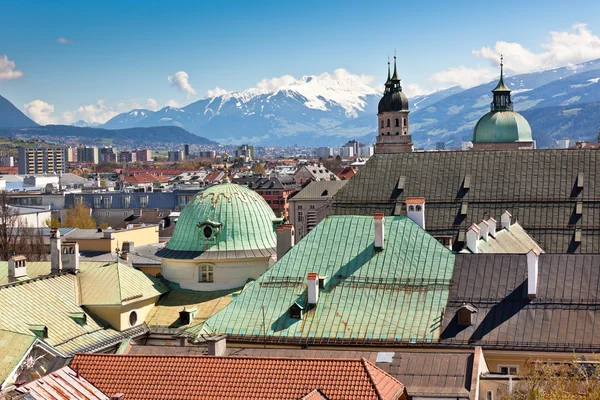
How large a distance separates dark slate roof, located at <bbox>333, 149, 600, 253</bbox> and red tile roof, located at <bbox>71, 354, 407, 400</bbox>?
3316 centimetres

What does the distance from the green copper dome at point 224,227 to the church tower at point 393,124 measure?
3657 inches

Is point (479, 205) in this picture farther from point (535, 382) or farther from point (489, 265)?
point (535, 382)

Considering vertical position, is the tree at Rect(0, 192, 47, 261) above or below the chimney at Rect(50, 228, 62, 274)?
below

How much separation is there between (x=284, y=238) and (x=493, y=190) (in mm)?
21829

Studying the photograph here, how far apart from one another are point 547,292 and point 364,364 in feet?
52.4

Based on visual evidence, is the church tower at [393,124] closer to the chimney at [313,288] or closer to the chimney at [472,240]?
the chimney at [472,240]

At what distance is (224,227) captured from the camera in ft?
201

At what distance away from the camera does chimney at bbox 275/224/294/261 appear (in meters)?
58.2

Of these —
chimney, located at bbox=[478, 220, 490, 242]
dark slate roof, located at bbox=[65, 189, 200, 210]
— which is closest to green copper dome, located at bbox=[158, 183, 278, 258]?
chimney, located at bbox=[478, 220, 490, 242]

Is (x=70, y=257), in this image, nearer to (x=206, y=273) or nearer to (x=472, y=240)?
(x=206, y=273)

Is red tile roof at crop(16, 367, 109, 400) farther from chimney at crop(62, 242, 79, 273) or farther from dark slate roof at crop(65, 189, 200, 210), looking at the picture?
dark slate roof at crop(65, 189, 200, 210)

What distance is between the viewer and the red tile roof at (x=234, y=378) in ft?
110

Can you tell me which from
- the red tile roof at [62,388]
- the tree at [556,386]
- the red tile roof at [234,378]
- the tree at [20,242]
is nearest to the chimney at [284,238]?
the red tile roof at [234,378]

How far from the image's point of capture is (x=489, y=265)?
161 feet
